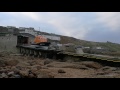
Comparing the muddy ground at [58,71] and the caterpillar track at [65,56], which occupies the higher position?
the caterpillar track at [65,56]

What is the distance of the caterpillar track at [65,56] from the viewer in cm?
1574

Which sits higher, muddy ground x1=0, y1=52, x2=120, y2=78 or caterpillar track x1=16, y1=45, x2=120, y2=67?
caterpillar track x1=16, y1=45, x2=120, y2=67

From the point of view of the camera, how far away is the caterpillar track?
15.7 metres

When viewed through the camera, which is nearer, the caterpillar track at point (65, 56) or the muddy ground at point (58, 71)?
the muddy ground at point (58, 71)

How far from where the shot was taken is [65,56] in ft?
69.7

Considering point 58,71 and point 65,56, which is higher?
point 65,56

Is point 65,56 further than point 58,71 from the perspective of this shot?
Yes

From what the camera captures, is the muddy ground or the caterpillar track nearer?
the muddy ground
